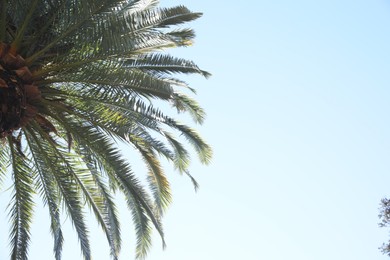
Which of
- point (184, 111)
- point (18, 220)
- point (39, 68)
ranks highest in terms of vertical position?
point (184, 111)

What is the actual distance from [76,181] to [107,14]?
3.05m

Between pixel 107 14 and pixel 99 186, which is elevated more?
pixel 107 14

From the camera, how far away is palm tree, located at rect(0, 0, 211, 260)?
24.7 ft

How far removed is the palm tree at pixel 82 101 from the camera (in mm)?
7520

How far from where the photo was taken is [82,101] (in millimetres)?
8383

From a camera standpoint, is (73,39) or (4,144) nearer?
(73,39)

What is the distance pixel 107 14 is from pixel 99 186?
135 inches

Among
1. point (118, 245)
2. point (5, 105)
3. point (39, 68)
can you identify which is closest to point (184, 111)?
point (118, 245)

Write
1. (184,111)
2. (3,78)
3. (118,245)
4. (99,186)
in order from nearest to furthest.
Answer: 1. (3,78)
2. (99,186)
3. (118,245)
4. (184,111)

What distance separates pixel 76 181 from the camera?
8891 mm

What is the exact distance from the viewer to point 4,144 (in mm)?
8922

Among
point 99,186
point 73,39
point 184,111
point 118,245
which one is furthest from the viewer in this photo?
point 184,111

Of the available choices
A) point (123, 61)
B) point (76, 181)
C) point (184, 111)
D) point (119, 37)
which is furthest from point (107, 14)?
point (184, 111)

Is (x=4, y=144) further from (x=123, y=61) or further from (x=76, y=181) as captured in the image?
(x=123, y=61)
